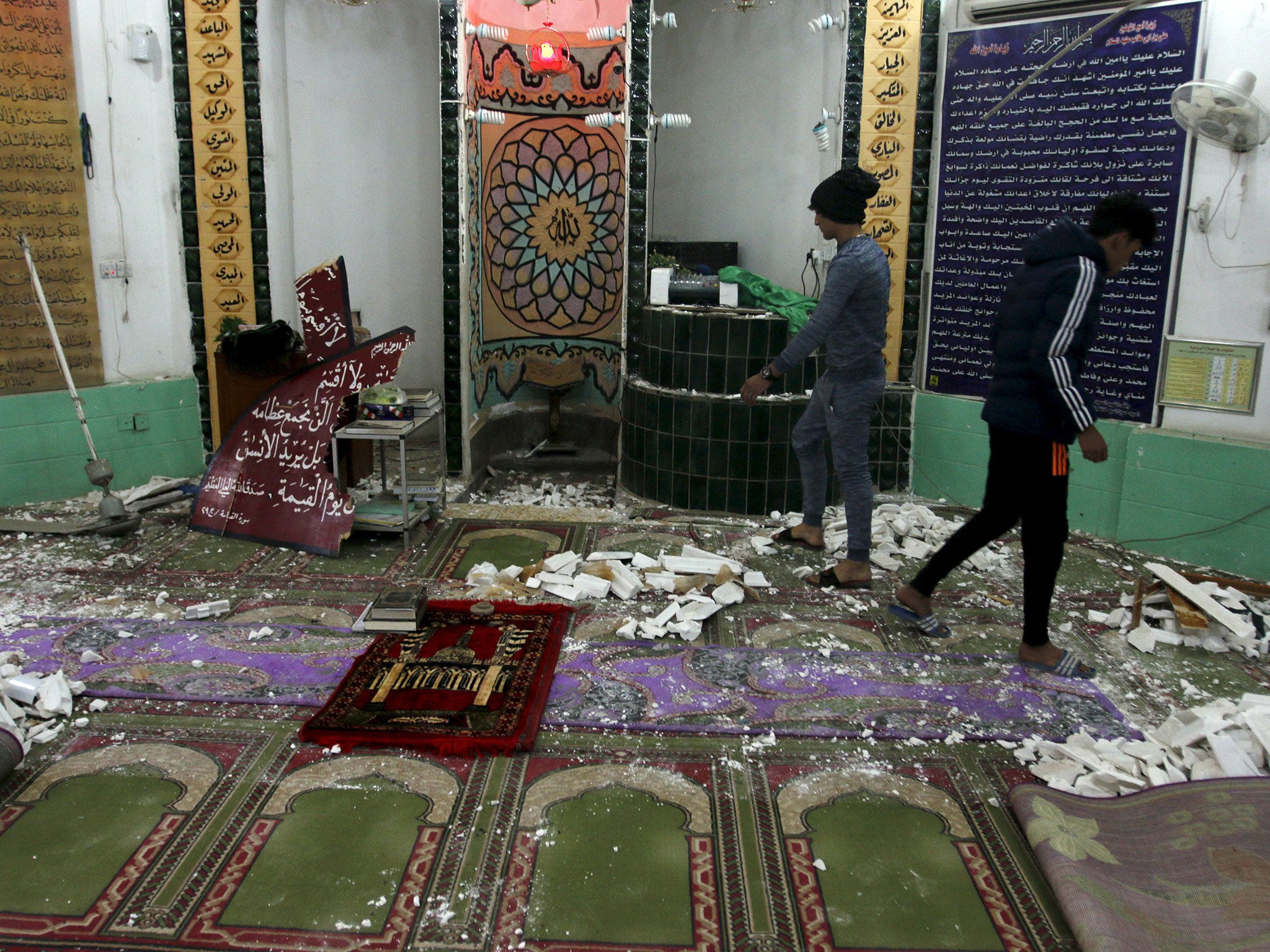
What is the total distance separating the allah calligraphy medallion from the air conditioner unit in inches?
82.0

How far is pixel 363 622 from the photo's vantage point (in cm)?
380

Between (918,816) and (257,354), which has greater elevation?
(257,354)

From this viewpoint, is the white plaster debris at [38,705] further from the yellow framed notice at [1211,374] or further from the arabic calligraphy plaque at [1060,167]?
the yellow framed notice at [1211,374]

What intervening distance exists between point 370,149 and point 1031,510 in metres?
4.85

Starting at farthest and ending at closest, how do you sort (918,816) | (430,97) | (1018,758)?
1. (430,97)
2. (1018,758)
3. (918,816)

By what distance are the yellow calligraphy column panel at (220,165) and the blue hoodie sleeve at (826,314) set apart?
3.34 meters

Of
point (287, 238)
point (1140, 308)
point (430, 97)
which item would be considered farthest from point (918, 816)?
point (430, 97)

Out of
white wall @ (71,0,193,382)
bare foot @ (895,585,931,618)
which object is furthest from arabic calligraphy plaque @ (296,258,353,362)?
bare foot @ (895,585,931,618)

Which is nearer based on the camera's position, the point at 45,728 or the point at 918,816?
the point at 918,816

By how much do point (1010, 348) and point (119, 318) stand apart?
4776 mm

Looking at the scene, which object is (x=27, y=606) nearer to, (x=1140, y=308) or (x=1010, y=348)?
(x=1010, y=348)

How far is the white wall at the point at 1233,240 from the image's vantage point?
4.47m

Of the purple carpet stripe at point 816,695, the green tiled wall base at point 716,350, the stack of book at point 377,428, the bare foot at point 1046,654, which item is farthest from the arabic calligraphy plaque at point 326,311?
the bare foot at point 1046,654

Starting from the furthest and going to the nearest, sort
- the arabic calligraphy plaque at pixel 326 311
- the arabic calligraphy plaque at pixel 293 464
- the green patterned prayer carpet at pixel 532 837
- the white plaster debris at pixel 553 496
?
1. the white plaster debris at pixel 553 496
2. the arabic calligraphy plaque at pixel 326 311
3. the arabic calligraphy plaque at pixel 293 464
4. the green patterned prayer carpet at pixel 532 837
